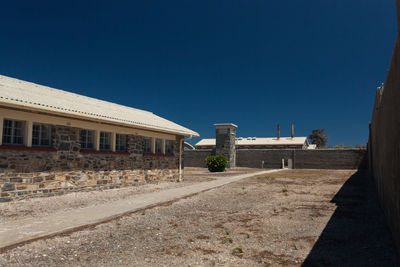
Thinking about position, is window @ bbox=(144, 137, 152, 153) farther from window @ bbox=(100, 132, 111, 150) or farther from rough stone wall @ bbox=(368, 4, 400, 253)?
rough stone wall @ bbox=(368, 4, 400, 253)

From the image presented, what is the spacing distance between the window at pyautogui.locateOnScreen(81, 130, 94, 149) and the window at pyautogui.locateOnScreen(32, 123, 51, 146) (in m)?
1.44

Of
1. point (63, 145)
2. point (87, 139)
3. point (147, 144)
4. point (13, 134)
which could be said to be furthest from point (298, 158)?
point (13, 134)

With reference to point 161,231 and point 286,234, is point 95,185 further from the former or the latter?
point 286,234

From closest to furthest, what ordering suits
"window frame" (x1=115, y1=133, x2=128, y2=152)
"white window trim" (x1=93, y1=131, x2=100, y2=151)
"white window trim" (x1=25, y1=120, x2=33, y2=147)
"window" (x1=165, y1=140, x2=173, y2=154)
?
"white window trim" (x1=25, y1=120, x2=33, y2=147)
"white window trim" (x1=93, y1=131, x2=100, y2=151)
"window frame" (x1=115, y1=133, x2=128, y2=152)
"window" (x1=165, y1=140, x2=173, y2=154)

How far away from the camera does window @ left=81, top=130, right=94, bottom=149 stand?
11.4 metres

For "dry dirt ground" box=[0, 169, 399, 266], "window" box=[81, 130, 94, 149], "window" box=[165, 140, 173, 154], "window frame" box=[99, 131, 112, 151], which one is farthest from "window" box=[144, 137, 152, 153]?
"dry dirt ground" box=[0, 169, 399, 266]

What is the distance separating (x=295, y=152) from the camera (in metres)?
32.0

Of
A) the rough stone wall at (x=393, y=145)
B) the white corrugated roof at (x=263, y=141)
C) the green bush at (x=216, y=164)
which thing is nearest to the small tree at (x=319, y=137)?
the white corrugated roof at (x=263, y=141)

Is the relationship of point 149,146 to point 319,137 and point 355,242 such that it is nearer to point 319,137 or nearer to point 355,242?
point 355,242

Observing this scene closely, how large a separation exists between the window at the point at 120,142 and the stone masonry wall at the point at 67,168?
9.5 inches

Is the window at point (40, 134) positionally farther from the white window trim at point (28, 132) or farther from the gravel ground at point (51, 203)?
the gravel ground at point (51, 203)

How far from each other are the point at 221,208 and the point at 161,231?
2.85 meters

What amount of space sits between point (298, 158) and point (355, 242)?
28.1 m

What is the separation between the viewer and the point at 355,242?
498cm
